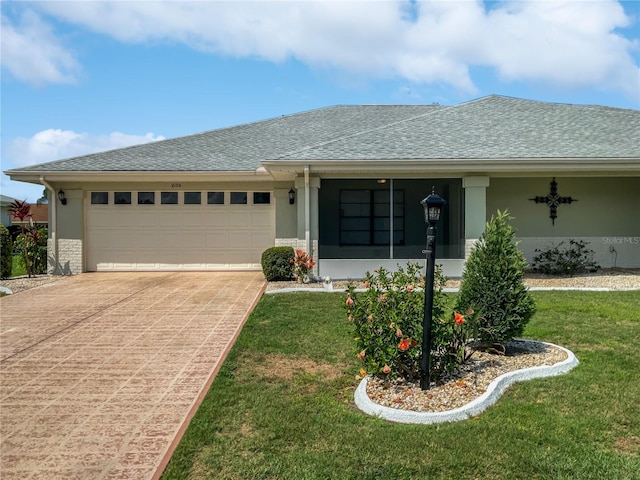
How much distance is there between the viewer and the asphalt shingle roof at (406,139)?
34.8ft

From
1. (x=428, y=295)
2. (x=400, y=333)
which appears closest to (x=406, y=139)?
(x=428, y=295)

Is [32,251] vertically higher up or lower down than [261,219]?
lower down

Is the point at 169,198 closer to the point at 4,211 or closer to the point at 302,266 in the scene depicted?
the point at 302,266

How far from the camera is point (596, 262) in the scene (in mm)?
12242

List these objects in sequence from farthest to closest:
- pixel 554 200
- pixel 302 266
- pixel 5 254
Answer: pixel 554 200 → pixel 5 254 → pixel 302 266

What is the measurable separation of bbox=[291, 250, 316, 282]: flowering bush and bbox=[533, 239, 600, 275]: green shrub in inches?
242

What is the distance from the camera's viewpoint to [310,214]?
10938 millimetres

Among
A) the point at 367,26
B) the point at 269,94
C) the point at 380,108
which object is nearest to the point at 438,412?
the point at 367,26

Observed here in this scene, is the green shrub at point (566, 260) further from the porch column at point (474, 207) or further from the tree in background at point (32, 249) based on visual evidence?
the tree in background at point (32, 249)

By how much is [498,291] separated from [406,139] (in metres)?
7.40

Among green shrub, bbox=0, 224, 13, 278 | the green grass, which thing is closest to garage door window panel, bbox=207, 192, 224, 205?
green shrub, bbox=0, 224, 13, 278

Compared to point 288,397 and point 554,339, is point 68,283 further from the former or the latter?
point 554,339

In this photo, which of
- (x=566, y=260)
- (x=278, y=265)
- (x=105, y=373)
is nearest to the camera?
(x=105, y=373)

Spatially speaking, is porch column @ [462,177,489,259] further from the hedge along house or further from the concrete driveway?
the concrete driveway
